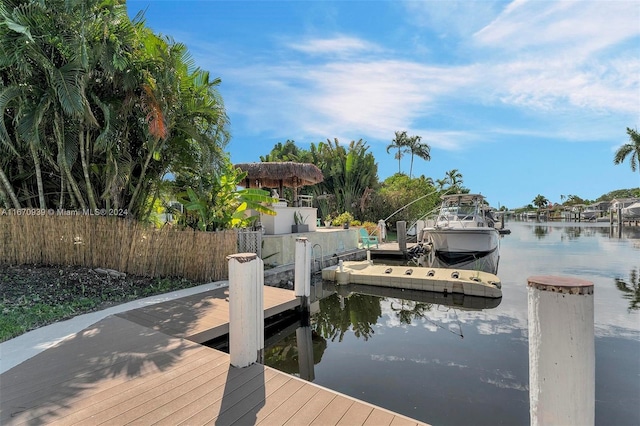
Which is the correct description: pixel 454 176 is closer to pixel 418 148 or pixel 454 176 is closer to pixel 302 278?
pixel 418 148

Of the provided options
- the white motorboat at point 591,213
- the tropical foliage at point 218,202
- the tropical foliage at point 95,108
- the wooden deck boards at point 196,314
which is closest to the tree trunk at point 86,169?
the tropical foliage at point 95,108

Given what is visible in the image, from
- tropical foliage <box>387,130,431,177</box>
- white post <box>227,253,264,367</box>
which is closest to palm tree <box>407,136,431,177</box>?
tropical foliage <box>387,130,431,177</box>

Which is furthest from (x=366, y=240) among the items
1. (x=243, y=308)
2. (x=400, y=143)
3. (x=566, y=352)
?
(x=400, y=143)

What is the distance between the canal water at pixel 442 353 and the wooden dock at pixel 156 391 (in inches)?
54.7

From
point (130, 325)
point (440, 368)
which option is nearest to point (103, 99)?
point (130, 325)

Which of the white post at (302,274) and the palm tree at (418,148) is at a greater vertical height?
the palm tree at (418,148)

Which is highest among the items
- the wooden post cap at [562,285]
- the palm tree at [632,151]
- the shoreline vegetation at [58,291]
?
the palm tree at [632,151]

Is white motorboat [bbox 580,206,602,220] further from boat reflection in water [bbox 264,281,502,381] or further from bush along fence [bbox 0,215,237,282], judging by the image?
bush along fence [bbox 0,215,237,282]

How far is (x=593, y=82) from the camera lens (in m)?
6.10

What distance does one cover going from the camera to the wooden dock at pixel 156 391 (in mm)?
2230

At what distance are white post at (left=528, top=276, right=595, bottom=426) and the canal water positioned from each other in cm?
209

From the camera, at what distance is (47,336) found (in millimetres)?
3807

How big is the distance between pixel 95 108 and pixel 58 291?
388cm

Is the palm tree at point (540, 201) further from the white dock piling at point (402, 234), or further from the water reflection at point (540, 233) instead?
the white dock piling at point (402, 234)
